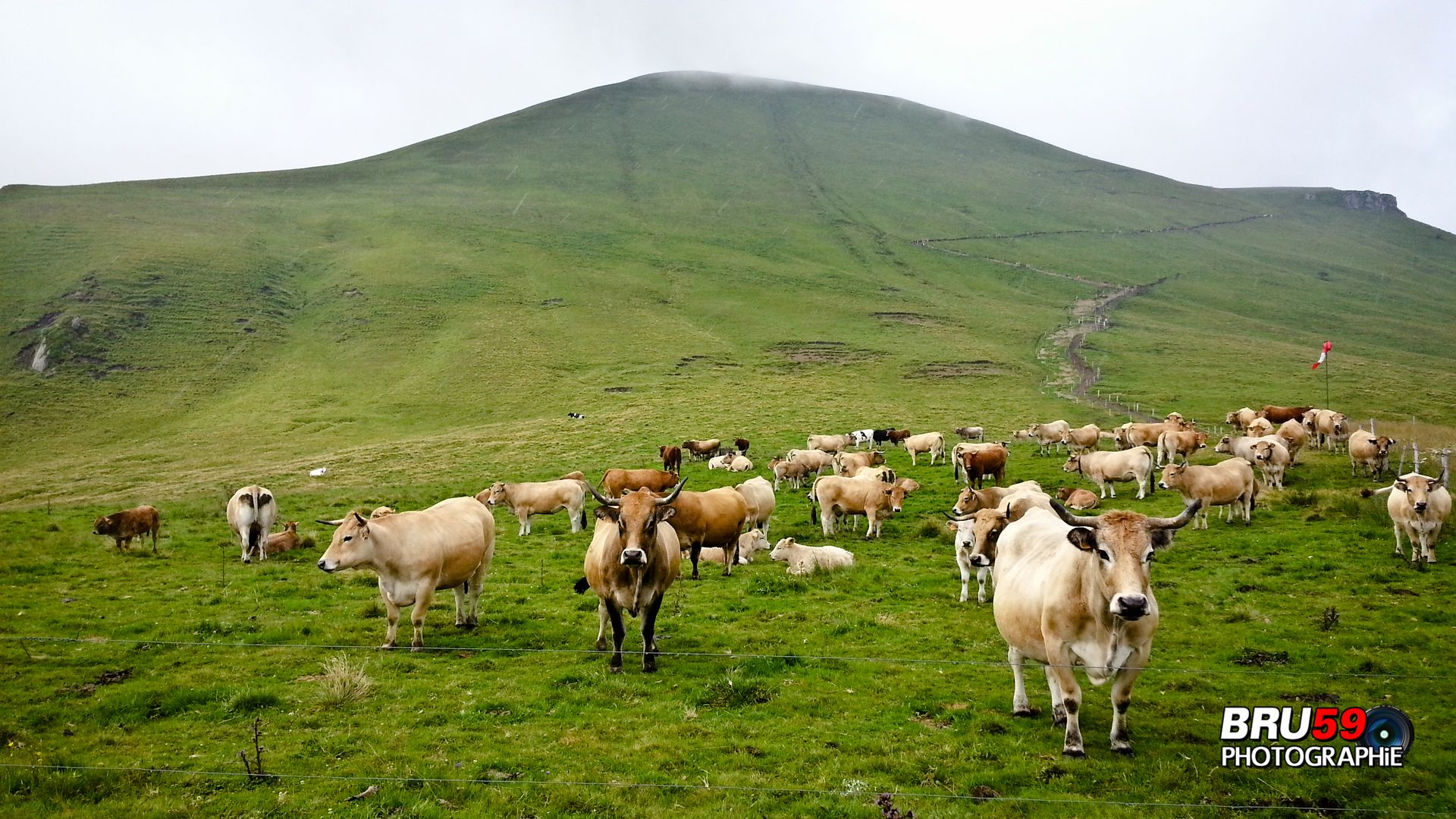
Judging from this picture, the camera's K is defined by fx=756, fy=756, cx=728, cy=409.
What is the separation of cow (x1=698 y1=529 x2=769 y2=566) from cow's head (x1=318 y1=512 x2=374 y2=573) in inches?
365

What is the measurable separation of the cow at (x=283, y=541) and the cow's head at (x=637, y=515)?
47.1ft

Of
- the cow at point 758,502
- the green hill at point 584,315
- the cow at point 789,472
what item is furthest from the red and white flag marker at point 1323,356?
the cow at point 758,502

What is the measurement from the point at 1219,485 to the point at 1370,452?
9.63m

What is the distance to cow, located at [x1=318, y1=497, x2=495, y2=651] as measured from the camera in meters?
11.9

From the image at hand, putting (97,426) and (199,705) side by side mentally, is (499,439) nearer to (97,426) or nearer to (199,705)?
(97,426)

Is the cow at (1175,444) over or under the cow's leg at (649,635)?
over

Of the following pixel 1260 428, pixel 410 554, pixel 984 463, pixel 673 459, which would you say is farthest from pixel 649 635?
pixel 1260 428

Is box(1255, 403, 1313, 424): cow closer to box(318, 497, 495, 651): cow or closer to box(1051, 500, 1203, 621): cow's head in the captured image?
box(1051, 500, 1203, 621): cow's head

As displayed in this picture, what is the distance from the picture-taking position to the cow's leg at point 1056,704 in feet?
27.3

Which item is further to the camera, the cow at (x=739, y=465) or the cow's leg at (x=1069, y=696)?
the cow at (x=739, y=465)

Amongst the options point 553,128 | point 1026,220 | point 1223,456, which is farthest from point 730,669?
point 553,128

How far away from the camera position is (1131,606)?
6.82m

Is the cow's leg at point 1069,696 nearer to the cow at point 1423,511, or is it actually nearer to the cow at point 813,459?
the cow at point 1423,511

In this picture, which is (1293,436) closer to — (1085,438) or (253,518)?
(1085,438)
